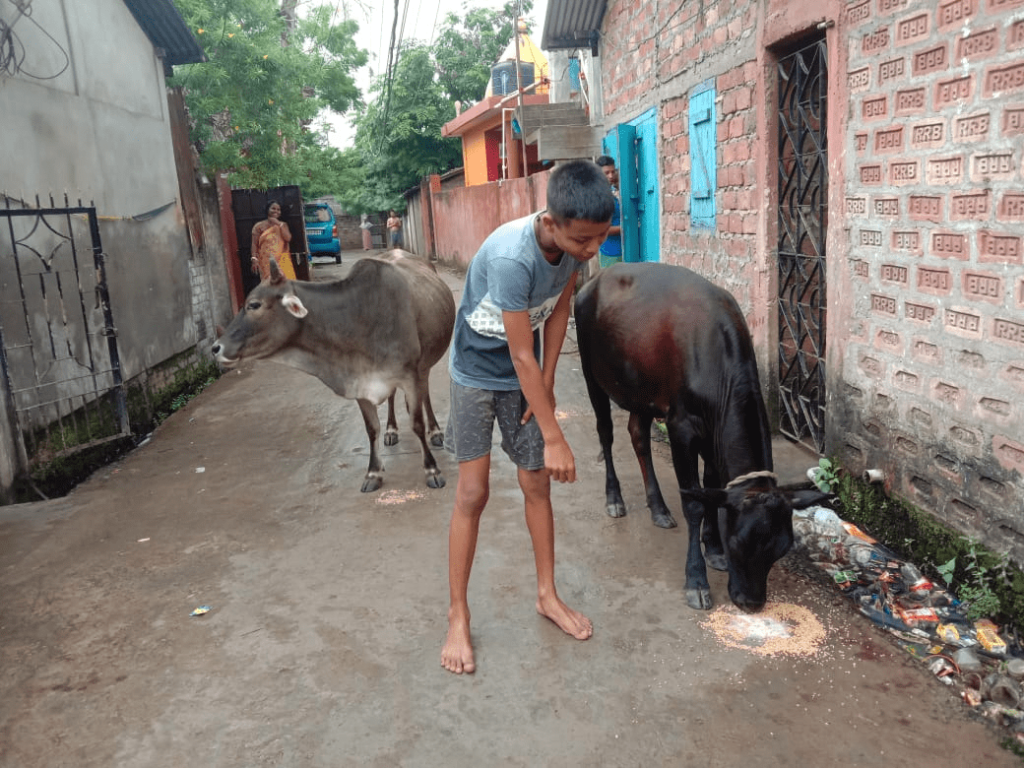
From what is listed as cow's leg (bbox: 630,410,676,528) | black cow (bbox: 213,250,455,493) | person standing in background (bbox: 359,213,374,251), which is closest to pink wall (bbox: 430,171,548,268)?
black cow (bbox: 213,250,455,493)

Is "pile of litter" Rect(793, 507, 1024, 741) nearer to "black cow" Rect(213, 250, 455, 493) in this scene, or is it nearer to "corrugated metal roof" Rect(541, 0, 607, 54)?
"black cow" Rect(213, 250, 455, 493)

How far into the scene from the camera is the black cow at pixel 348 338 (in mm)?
5336

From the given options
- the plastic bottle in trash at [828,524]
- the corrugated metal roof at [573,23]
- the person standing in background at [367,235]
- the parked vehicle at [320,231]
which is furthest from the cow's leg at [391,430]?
the person standing in background at [367,235]

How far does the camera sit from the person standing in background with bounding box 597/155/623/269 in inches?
298

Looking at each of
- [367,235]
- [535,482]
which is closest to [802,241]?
[535,482]

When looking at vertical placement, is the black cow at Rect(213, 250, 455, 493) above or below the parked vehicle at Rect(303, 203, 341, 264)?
below

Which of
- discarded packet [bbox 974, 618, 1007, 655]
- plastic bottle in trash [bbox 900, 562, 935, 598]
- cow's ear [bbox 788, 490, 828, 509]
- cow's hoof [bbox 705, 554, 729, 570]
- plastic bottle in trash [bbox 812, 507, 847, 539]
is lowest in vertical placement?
discarded packet [bbox 974, 618, 1007, 655]

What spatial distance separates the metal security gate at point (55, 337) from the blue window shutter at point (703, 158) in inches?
168

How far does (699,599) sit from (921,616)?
2.81ft

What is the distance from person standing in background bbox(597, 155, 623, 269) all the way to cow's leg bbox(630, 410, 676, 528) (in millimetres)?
3367

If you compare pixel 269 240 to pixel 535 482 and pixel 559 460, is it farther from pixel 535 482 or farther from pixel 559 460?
pixel 559 460

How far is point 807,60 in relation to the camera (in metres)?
4.82

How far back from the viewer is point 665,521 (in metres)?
4.35

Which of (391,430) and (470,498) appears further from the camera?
(391,430)
